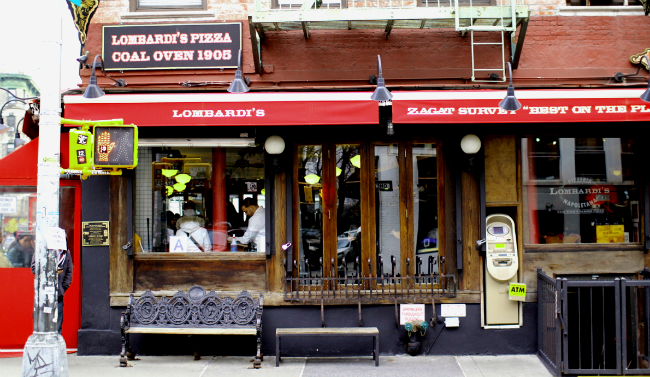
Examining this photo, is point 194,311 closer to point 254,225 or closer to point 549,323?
point 254,225

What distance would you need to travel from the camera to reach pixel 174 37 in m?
7.81

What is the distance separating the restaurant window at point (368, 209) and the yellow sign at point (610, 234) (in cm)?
250

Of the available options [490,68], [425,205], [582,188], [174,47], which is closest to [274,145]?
[174,47]

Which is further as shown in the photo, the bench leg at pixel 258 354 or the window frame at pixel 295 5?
the window frame at pixel 295 5

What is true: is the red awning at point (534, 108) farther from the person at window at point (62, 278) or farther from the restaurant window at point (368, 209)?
the person at window at point (62, 278)

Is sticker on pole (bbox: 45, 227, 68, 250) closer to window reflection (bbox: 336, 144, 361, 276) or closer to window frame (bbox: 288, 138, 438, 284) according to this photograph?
window frame (bbox: 288, 138, 438, 284)

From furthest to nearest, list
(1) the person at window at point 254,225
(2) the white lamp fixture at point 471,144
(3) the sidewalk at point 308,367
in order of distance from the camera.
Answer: (1) the person at window at point 254,225 → (2) the white lamp fixture at point 471,144 → (3) the sidewalk at point 308,367

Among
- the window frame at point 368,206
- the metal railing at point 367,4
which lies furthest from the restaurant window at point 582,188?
the metal railing at point 367,4

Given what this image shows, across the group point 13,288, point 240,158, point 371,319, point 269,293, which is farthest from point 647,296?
point 13,288

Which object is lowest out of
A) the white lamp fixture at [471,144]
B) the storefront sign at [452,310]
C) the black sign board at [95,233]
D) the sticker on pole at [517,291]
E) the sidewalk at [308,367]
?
the sidewalk at [308,367]

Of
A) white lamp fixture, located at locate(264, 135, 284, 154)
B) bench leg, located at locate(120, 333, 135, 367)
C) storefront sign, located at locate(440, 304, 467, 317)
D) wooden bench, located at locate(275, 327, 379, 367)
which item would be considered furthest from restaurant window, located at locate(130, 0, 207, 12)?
storefront sign, located at locate(440, 304, 467, 317)

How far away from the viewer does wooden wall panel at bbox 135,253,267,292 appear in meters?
7.72

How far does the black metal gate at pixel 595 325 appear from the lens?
Answer: 6508 millimetres

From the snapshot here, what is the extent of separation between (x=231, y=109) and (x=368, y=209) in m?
2.48
